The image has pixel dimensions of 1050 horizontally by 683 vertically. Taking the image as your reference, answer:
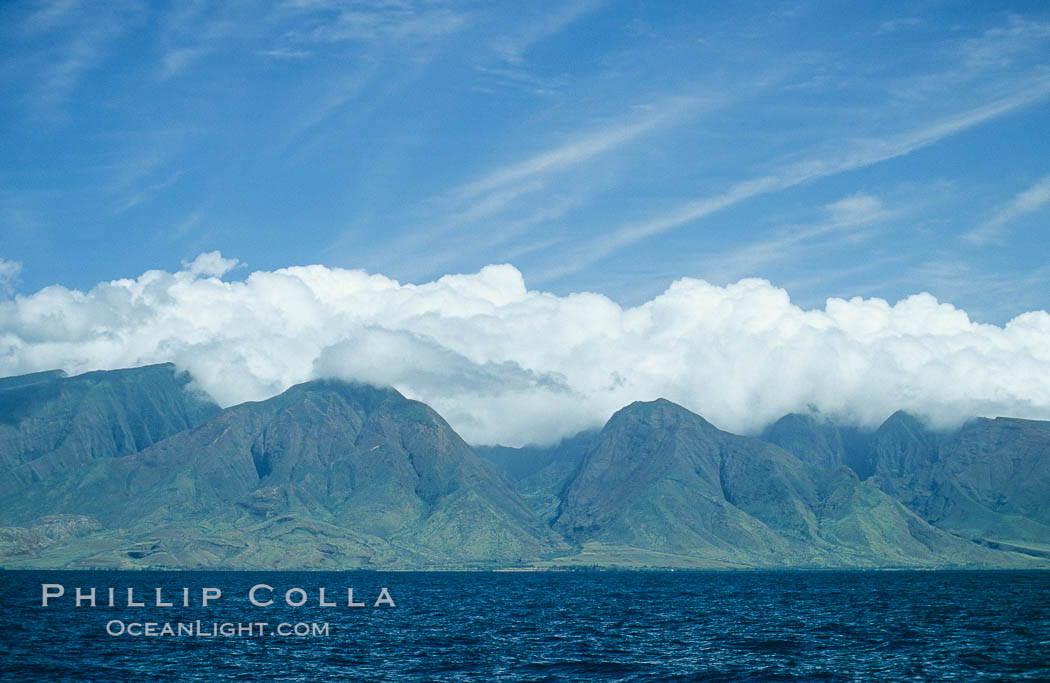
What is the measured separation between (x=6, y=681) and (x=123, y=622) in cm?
8429

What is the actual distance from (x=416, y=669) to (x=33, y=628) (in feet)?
302

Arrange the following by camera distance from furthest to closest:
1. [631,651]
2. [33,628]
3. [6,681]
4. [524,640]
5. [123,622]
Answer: [123,622] < [33,628] < [524,640] < [631,651] < [6,681]

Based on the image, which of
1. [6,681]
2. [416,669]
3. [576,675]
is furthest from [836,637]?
[6,681]

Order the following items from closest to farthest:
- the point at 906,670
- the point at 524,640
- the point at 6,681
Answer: the point at 6,681, the point at 906,670, the point at 524,640

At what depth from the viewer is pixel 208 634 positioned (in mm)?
169625

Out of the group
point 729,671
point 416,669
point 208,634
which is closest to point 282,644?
point 208,634

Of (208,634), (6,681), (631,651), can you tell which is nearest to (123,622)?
(208,634)

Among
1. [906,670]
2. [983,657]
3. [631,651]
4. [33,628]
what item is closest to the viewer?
[906,670]

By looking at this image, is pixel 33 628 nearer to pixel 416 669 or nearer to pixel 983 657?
pixel 416 669

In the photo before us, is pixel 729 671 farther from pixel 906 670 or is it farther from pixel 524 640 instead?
pixel 524 640

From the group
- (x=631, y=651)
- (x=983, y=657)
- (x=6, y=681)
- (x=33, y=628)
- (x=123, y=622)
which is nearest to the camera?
(x=6, y=681)

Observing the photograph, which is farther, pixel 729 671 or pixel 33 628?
pixel 33 628

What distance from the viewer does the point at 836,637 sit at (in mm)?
168875

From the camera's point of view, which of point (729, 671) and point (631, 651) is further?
point (631, 651)
